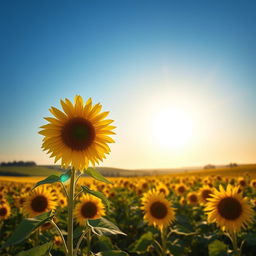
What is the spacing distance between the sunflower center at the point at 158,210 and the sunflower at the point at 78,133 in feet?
12.4

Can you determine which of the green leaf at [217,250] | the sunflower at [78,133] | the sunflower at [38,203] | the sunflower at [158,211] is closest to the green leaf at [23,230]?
the sunflower at [78,133]

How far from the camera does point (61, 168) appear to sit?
3.22m

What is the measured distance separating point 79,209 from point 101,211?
24.0 inches

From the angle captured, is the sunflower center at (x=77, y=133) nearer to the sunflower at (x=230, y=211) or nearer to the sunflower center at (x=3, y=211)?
the sunflower at (x=230, y=211)

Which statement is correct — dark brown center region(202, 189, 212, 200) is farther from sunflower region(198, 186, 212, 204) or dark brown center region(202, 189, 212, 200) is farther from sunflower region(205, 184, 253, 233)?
sunflower region(205, 184, 253, 233)

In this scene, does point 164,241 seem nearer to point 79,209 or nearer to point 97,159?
point 79,209

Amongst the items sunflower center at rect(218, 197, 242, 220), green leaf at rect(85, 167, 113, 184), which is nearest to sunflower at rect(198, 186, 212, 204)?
sunflower center at rect(218, 197, 242, 220)

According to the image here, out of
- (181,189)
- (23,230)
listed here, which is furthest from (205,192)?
(23,230)

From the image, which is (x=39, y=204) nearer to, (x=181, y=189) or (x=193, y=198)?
(x=193, y=198)

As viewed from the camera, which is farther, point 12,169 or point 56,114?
point 12,169

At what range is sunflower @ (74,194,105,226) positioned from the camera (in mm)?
6246

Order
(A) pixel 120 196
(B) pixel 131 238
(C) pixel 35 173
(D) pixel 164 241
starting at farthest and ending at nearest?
(C) pixel 35 173 → (A) pixel 120 196 → (B) pixel 131 238 → (D) pixel 164 241

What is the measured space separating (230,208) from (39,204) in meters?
4.23

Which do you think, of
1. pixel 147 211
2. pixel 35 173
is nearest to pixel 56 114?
pixel 147 211
